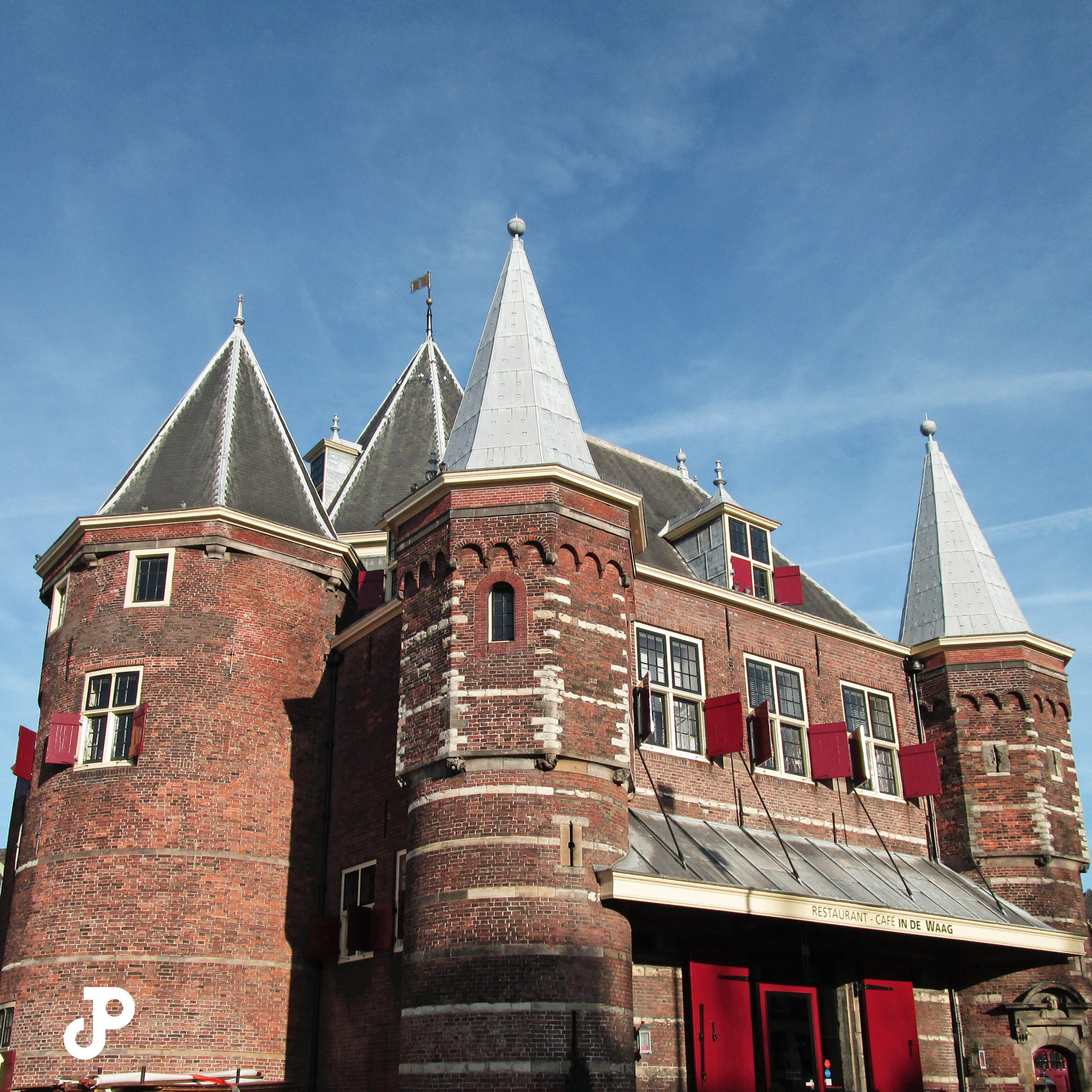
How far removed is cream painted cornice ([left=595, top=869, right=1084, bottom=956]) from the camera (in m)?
15.8

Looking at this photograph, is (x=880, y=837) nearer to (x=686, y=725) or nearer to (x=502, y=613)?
(x=686, y=725)

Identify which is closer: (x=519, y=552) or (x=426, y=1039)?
(x=426, y=1039)

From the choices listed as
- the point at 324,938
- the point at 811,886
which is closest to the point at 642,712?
the point at 811,886

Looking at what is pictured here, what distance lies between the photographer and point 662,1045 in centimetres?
1745

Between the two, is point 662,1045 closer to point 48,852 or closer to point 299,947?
point 299,947

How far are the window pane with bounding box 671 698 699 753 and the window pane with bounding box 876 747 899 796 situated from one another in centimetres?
501

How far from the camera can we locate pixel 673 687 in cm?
2094

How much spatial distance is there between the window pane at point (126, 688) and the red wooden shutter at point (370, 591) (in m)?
4.42

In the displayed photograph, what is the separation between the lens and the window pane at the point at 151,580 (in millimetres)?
21047

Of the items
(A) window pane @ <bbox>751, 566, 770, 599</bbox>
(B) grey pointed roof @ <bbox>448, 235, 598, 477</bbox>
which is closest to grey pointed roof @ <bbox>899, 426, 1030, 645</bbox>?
(A) window pane @ <bbox>751, 566, 770, 599</bbox>

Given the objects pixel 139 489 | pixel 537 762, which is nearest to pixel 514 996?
pixel 537 762

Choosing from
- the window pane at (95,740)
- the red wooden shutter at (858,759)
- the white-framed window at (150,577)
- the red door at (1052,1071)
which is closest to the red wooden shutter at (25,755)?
the window pane at (95,740)

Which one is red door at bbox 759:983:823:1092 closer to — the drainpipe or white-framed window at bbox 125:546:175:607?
the drainpipe

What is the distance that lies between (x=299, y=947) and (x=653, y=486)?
42.5 ft
